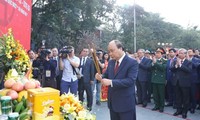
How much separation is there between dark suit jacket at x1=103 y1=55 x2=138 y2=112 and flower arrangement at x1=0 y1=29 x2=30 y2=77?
1.14 meters

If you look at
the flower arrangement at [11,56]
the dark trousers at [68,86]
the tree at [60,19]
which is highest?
the tree at [60,19]

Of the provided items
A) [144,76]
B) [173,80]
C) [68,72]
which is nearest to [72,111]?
[68,72]

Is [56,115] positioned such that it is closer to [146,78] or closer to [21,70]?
[21,70]

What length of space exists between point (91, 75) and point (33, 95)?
15.9 feet

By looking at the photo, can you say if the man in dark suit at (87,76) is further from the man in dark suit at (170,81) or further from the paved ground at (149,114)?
the man in dark suit at (170,81)

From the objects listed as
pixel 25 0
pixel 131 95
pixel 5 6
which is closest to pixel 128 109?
pixel 131 95

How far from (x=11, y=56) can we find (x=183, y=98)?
4597 mm

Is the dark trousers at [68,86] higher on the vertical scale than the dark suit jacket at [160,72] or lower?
lower

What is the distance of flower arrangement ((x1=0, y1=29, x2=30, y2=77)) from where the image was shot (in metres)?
2.33

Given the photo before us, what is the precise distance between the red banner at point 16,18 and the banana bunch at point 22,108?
4.31ft

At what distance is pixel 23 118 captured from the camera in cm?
162

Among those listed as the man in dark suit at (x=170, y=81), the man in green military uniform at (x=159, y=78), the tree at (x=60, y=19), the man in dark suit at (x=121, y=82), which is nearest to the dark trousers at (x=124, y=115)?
the man in dark suit at (x=121, y=82)

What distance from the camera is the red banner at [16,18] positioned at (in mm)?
3062

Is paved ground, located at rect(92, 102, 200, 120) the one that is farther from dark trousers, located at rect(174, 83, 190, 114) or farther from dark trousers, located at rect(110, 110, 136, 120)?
dark trousers, located at rect(110, 110, 136, 120)
